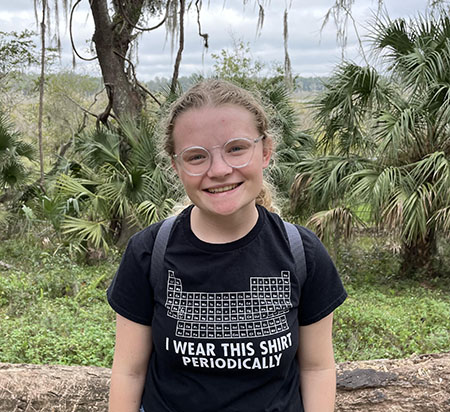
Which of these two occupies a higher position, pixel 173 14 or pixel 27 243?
pixel 173 14

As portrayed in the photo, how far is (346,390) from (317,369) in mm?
898

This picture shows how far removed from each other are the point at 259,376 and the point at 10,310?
530 cm

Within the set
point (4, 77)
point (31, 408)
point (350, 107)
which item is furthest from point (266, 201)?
point (4, 77)

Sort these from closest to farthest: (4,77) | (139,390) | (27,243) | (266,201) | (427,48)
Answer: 1. (139,390)
2. (266,201)
3. (427,48)
4. (27,243)
5. (4,77)

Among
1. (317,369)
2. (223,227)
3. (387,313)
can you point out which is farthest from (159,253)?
(387,313)

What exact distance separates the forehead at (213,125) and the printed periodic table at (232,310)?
356 mm

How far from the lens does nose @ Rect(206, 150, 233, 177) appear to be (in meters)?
1.29

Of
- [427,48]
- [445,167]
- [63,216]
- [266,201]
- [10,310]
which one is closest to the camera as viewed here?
[266,201]

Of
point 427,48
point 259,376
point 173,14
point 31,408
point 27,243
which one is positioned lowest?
point 27,243

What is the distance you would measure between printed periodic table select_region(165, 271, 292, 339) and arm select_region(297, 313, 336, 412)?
0.13m

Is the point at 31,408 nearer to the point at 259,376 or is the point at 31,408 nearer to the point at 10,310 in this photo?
the point at 259,376

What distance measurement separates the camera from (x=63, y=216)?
8.06m

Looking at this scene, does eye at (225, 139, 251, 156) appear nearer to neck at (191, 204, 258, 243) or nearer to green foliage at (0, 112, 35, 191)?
neck at (191, 204, 258, 243)

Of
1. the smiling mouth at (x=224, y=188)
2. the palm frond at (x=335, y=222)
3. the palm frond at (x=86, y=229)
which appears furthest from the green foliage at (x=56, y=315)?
the palm frond at (x=335, y=222)
